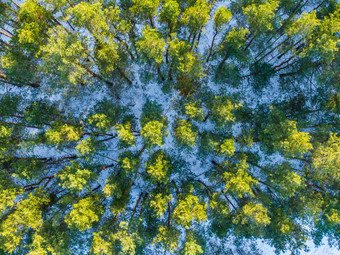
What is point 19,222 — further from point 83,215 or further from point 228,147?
point 228,147

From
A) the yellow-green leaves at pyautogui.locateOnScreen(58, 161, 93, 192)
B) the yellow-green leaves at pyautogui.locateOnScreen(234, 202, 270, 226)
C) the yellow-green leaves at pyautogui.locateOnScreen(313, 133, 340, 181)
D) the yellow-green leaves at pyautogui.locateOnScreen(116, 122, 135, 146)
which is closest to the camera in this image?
the yellow-green leaves at pyautogui.locateOnScreen(313, 133, 340, 181)

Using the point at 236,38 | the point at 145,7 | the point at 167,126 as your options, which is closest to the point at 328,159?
the point at 236,38

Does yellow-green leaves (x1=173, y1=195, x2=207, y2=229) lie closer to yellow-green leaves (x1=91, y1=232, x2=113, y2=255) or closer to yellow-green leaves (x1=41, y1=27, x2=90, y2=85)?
yellow-green leaves (x1=91, y1=232, x2=113, y2=255)

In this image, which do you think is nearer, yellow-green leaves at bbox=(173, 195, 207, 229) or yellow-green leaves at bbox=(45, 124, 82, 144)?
yellow-green leaves at bbox=(173, 195, 207, 229)

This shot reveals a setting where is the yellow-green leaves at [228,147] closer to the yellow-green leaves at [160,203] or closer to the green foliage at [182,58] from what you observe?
the yellow-green leaves at [160,203]

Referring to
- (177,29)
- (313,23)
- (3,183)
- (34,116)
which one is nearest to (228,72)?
(177,29)

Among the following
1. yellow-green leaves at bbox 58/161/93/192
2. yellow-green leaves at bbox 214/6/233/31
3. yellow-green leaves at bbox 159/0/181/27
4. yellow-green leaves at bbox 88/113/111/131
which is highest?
yellow-green leaves at bbox 159/0/181/27

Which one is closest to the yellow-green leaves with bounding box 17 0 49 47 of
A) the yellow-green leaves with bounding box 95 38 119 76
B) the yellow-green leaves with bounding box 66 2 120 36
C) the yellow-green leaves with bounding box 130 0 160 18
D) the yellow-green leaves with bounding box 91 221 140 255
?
the yellow-green leaves with bounding box 66 2 120 36

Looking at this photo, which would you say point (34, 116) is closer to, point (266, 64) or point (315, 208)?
point (266, 64)
